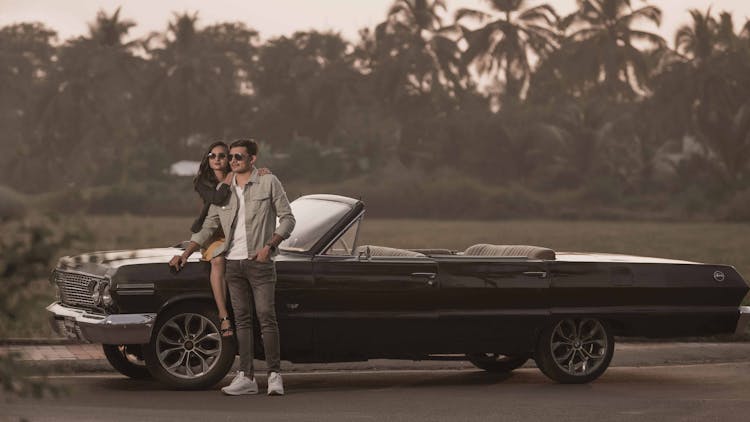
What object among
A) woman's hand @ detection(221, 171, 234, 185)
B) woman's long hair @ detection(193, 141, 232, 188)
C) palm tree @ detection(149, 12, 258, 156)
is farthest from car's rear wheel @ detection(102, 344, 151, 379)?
palm tree @ detection(149, 12, 258, 156)

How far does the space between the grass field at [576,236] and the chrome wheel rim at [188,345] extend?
869 inches

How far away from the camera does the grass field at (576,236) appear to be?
149 feet

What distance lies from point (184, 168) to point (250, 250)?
249 feet

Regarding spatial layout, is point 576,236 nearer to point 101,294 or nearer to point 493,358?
point 493,358

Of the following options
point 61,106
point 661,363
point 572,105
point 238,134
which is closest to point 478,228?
point 572,105

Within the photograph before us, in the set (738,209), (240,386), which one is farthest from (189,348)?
(738,209)

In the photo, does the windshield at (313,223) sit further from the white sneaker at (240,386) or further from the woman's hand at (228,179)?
the white sneaker at (240,386)

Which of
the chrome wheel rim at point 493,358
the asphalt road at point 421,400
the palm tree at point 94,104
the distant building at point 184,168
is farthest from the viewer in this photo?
the palm tree at point 94,104

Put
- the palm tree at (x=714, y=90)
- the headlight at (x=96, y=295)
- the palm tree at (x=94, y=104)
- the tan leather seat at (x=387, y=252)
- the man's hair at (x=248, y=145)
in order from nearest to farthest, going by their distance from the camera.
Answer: the headlight at (x=96, y=295) < the man's hair at (x=248, y=145) < the tan leather seat at (x=387, y=252) < the palm tree at (x=714, y=90) < the palm tree at (x=94, y=104)

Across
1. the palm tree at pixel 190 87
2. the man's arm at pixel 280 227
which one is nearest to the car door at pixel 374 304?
the man's arm at pixel 280 227

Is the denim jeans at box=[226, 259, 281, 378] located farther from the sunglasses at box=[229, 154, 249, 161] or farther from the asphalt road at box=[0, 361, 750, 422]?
the sunglasses at box=[229, 154, 249, 161]

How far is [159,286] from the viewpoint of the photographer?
9.67m

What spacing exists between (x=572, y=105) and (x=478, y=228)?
20078mm

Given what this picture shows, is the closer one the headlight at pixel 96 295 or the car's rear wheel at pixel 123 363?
the headlight at pixel 96 295
